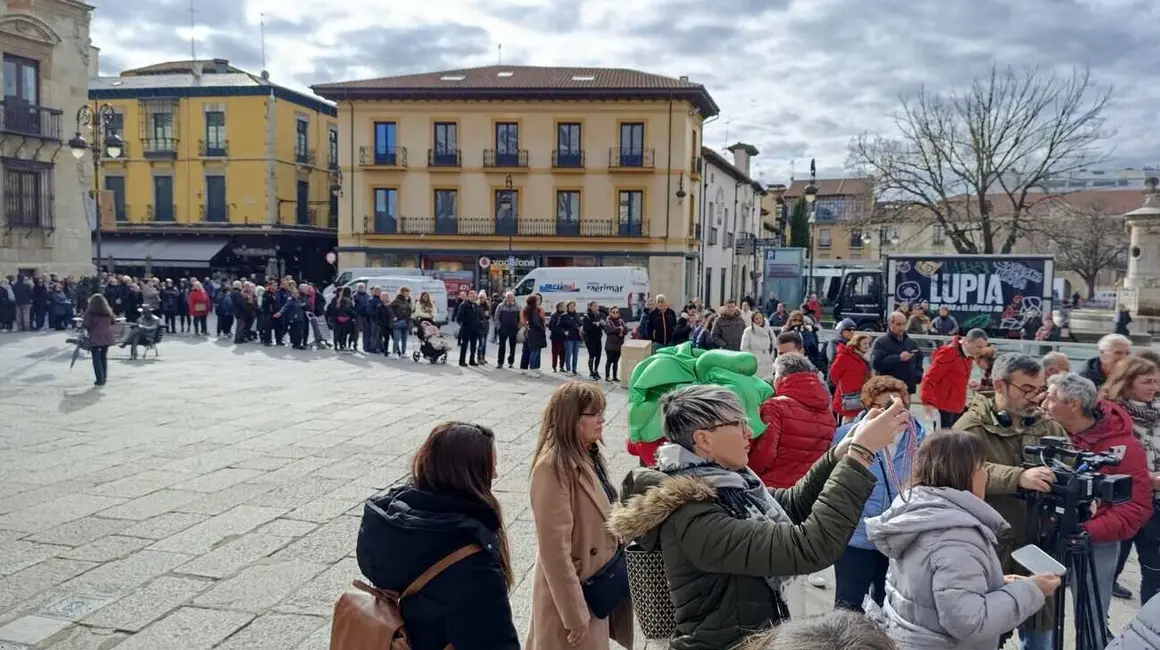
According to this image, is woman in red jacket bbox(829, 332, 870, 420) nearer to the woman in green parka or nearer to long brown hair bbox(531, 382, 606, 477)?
long brown hair bbox(531, 382, 606, 477)

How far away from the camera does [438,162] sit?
36812 millimetres

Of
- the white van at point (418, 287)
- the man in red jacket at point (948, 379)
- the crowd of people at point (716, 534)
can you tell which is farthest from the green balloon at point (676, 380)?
the white van at point (418, 287)

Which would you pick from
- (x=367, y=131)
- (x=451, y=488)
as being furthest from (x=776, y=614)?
(x=367, y=131)

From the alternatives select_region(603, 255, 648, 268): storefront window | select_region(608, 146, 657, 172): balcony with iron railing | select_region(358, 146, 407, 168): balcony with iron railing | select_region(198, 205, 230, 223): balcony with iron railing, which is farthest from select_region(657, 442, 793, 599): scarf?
select_region(198, 205, 230, 223): balcony with iron railing

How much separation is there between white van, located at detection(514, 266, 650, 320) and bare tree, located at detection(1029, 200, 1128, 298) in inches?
838

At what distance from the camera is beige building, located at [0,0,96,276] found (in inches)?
918

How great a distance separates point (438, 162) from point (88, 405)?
27.2 meters

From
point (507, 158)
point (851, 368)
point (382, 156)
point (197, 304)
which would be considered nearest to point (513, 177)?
point (507, 158)

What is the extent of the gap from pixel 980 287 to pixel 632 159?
1745 cm

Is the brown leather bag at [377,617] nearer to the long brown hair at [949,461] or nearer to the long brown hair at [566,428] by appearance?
the long brown hair at [566,428]

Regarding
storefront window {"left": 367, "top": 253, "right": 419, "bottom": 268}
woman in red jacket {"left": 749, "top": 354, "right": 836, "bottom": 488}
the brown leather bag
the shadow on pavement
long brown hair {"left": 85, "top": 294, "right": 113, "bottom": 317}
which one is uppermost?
storefront window {"left": 367, "top": 253, "right": 419, "bottom": 268}

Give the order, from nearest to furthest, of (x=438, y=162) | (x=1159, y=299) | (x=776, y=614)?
1. (x=776, y=614)
2. (x=1159, y=299)
3. (x=438, y=162)

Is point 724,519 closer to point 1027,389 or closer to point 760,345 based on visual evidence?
point 1027,389

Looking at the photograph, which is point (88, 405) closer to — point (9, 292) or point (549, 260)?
point (9, 292)
